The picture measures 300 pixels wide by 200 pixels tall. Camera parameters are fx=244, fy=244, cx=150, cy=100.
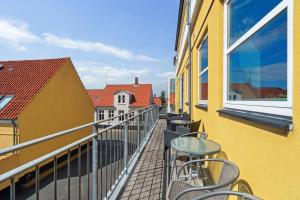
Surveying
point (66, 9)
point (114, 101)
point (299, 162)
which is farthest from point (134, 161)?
point (114, 101)

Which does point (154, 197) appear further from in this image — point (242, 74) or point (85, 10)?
point (85, 10)

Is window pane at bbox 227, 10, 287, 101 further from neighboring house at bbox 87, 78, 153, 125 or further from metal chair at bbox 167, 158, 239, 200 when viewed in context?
neighboring house at bbox 87, 78, 153, 125

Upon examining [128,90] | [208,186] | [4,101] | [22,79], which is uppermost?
[22,79]

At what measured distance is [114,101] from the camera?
3847 cm

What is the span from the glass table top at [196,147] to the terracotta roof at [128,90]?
117ft

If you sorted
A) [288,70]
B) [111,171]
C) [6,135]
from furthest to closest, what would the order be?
[6,135] → [111,171] → [288,70]

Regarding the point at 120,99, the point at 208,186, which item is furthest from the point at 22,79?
the point at 208,186

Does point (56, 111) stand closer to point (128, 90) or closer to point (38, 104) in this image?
point (38, 104)

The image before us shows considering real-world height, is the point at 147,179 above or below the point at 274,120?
below

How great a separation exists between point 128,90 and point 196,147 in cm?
3902

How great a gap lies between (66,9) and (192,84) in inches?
242

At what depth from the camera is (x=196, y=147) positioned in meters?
2.71

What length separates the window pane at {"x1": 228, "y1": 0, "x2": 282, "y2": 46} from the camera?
1.90m

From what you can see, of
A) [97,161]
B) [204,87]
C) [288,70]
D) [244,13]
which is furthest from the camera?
[204,87]
